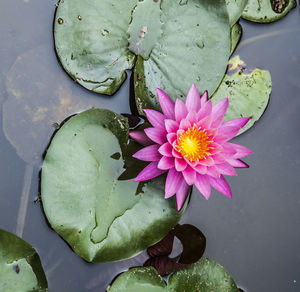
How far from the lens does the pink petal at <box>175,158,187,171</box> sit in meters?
2.17

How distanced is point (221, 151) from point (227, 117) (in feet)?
2.16

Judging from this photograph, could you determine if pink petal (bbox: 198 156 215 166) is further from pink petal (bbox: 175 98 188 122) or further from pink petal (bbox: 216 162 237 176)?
pink petal (bbox: 175 98 188 122)

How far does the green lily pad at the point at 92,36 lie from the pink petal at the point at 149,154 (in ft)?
2.39

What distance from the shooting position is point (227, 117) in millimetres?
2785

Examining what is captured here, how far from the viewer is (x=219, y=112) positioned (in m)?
2.29

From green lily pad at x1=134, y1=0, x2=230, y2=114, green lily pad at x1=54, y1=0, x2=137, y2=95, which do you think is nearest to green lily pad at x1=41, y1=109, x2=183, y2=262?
green lily pad at x1=54, y1=0, x2=137, y2=95

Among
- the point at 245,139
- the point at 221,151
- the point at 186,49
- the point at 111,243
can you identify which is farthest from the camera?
the point at 245,139

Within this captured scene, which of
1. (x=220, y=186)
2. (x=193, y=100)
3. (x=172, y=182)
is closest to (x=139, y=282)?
(x=172, y=182)

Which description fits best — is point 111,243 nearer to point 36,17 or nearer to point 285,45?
point 36,17

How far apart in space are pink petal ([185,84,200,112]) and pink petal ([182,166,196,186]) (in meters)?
0.39

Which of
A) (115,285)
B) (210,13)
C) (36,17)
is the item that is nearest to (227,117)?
(210,13)

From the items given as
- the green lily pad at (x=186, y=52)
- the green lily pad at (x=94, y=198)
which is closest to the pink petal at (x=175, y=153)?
the green lily pad at (x=94, y=198)

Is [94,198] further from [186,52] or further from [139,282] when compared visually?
[186,52]

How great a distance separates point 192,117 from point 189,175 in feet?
1.21
